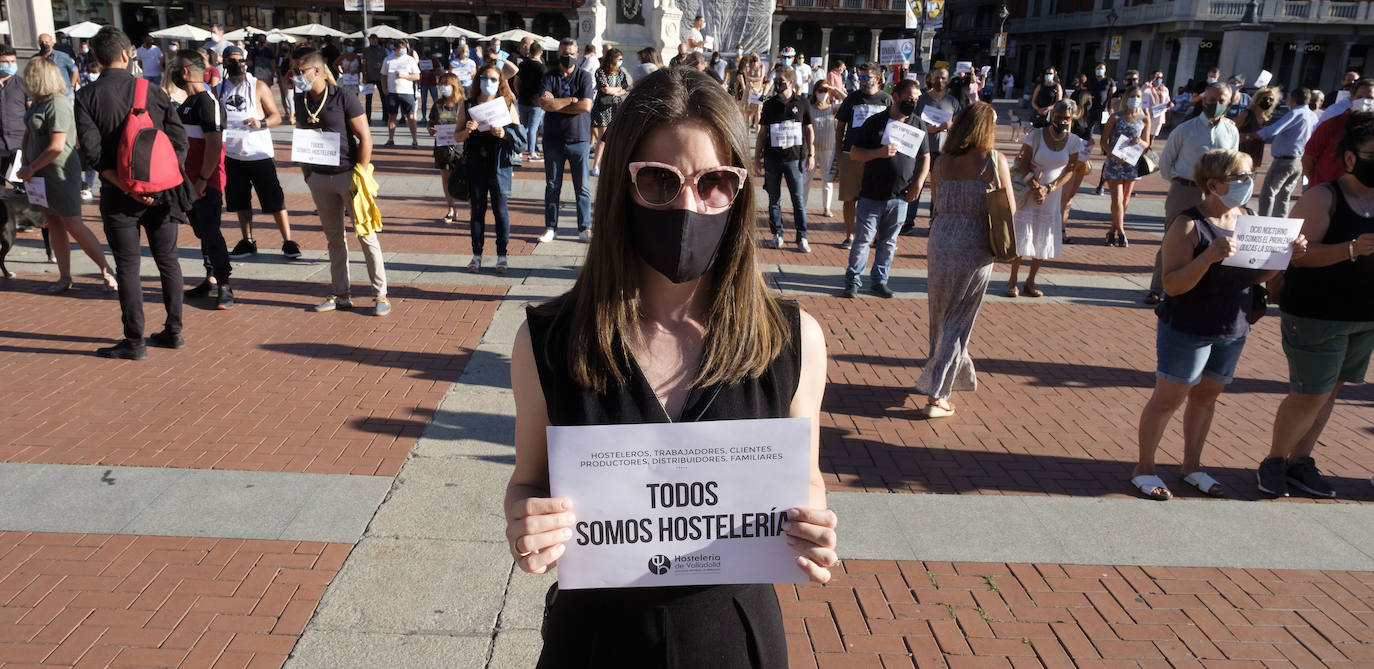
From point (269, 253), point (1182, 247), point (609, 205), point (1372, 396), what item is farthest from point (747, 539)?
point (269, 253)

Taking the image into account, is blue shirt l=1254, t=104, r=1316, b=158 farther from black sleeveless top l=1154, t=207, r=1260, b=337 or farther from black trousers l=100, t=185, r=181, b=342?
black trousers l=100, t=185, r=181, b=342

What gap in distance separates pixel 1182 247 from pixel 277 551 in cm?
436

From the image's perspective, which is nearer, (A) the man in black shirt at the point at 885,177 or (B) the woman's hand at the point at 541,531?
(B) the woman's hand at the point at 541,531

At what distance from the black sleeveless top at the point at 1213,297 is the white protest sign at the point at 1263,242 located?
3.4 inches

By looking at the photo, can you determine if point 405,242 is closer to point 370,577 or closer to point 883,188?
point 883,188

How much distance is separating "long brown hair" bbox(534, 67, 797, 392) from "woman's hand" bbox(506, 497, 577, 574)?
0.78 feet

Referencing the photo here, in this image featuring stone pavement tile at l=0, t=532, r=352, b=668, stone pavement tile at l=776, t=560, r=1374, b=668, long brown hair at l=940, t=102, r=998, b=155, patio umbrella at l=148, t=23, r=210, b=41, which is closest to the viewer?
stone pavement tile at l=0, t=532, r=352, b=668

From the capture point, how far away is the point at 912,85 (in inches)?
344

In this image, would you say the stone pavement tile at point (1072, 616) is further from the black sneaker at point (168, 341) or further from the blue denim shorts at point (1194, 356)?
the black sneaker at point (168, 341)

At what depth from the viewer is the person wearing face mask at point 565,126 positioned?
376 inches

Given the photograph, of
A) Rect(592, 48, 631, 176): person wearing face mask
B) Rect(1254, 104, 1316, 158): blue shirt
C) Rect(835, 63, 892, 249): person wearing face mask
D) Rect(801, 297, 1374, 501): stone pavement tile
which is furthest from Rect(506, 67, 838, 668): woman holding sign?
Rect(1254, 104, 1316, 158): blue shirt

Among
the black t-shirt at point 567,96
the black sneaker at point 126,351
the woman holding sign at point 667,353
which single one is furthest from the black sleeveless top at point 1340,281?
the black sneaker at point 126,351

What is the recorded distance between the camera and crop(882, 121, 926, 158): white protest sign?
8.25 metres

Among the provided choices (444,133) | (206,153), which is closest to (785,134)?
(444,133)
